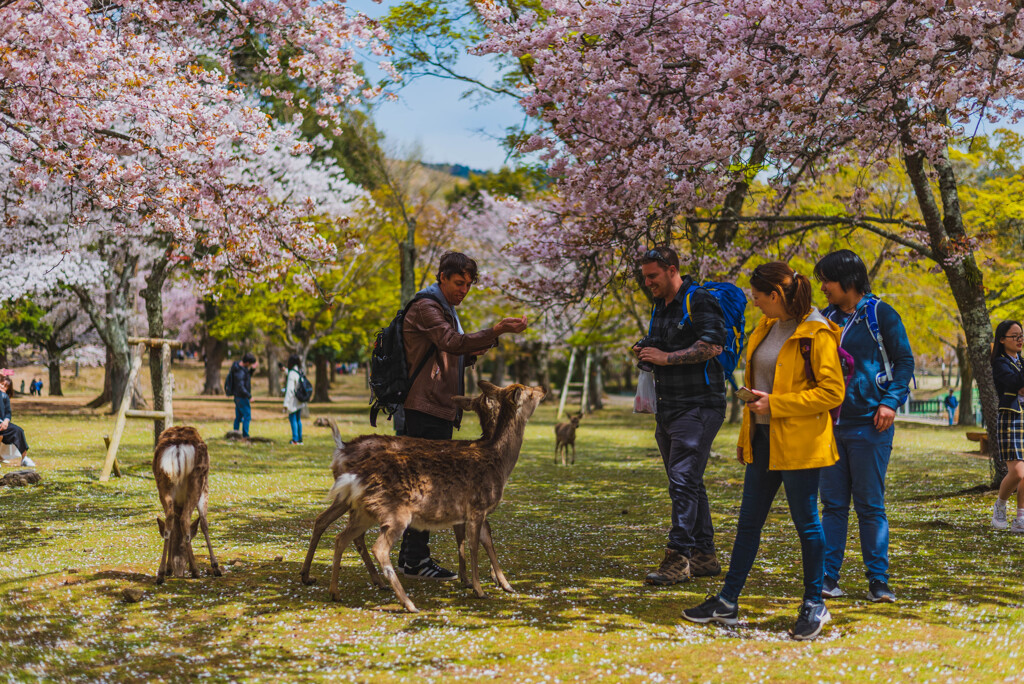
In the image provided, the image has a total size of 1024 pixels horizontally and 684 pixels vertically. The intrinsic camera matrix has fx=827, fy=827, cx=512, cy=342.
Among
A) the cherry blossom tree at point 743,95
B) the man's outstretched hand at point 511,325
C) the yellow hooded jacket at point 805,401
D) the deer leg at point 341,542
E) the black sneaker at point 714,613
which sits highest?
the cherry blossom tree at point 743,95

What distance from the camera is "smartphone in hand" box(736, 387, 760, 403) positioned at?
474 centimetres

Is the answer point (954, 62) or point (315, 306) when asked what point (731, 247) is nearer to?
point (954, 62)

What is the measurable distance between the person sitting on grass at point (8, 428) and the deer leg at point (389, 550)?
32.7 feet

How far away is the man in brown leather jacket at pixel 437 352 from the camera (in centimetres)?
601

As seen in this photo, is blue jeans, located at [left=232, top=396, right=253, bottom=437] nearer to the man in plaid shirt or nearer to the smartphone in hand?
the man in plaid shirt

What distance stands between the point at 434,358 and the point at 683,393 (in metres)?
1.90

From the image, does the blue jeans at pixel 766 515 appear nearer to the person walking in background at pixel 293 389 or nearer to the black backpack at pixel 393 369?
the black backpack at pixel 393 369

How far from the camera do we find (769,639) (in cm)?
486

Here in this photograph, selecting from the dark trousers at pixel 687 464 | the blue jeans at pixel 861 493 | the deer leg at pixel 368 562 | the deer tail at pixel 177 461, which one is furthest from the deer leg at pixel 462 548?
the blue jeans at pixel 861 493

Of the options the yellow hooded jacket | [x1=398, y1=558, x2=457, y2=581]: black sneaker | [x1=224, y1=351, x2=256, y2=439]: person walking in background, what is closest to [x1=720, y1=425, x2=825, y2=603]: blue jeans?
the yellow hooded jacket

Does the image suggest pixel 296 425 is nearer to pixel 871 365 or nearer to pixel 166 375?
pixel 166 375

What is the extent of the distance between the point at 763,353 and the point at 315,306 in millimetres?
33106

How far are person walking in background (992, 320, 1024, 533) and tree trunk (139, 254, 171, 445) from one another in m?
8.38

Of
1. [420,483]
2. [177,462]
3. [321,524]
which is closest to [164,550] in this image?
[177,462]
